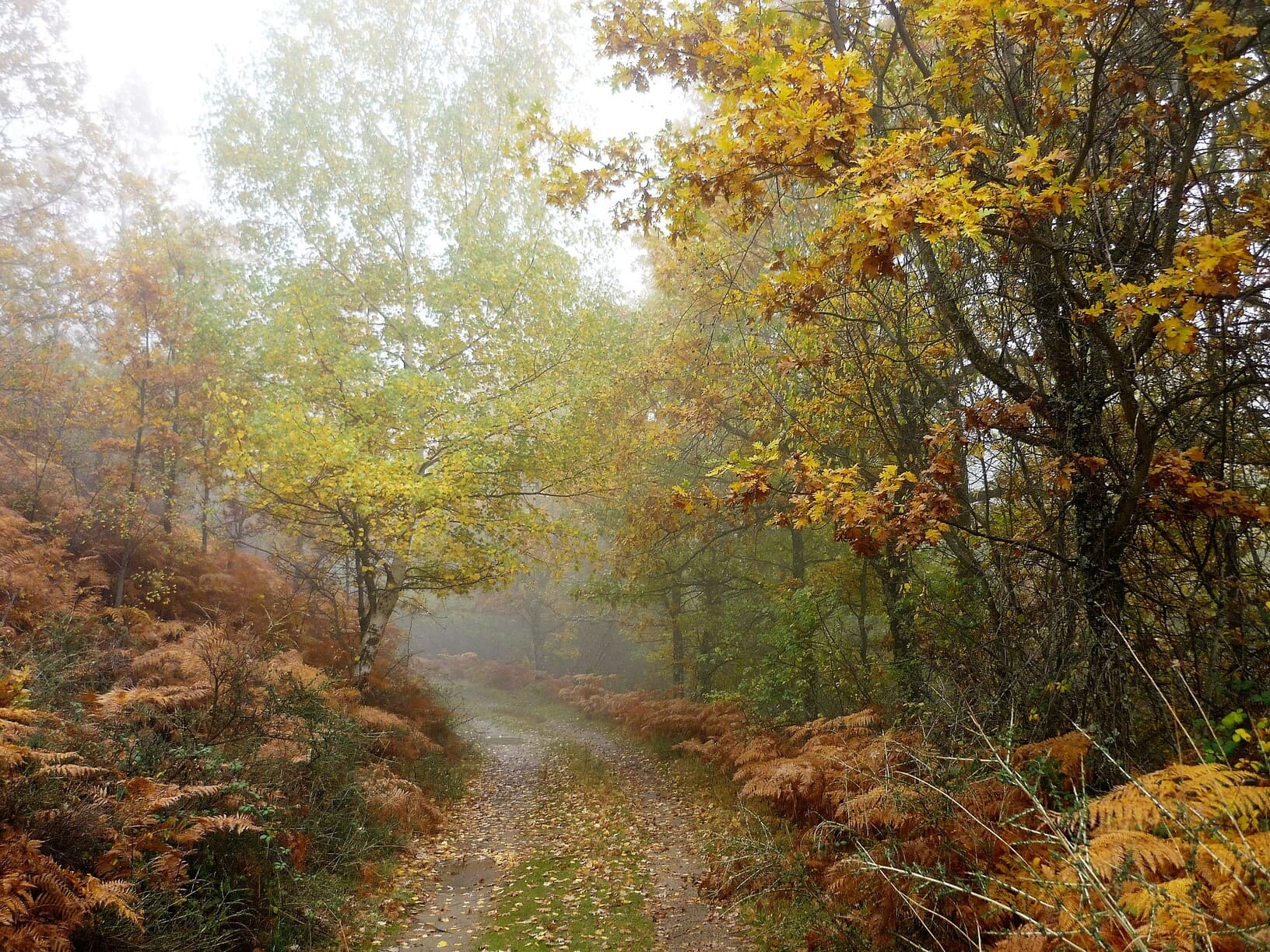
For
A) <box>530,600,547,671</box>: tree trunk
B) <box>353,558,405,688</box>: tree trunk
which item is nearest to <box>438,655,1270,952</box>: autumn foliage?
<box>353,558,405,688</box>: tree trunk

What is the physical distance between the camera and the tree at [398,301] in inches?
332

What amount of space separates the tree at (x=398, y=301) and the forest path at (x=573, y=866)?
11.3 feet

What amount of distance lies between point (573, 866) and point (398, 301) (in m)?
9.39

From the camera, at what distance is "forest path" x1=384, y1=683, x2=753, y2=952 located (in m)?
4.96

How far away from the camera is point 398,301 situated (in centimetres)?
1115

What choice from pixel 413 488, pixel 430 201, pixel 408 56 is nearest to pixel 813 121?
pixel 413 488

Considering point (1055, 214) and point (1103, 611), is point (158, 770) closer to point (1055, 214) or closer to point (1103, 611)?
→ point (1103, 611)

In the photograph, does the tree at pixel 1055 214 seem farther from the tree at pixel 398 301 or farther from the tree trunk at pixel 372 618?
the tree trunk at pixel 372 618

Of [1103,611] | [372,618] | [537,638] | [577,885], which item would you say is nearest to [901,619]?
[1103,611]

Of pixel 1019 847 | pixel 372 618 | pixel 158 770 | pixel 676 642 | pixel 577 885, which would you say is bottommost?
pixel 577 885

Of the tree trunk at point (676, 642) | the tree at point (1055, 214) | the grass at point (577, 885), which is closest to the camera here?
the tree at point (1055, 214)

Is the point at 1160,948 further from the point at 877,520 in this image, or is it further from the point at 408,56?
the point at 408,56

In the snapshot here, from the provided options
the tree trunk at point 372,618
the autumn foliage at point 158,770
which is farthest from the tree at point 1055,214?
the tree trunk at point 372,618

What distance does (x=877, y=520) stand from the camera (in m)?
3.89
